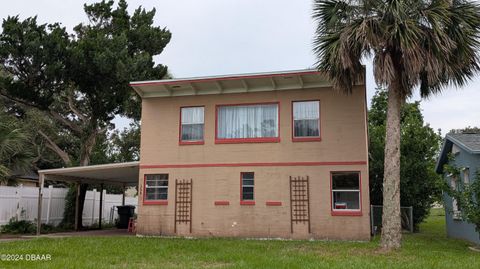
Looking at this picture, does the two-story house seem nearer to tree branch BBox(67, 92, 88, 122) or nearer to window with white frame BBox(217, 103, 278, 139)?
window with white frame BBox(217, 103, 278, 139)

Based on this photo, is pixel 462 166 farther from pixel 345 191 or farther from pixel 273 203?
pixel 273 203

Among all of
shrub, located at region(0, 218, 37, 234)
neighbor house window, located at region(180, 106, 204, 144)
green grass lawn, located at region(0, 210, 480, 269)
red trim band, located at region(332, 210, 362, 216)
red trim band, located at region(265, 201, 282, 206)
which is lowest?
green grass lawn, located at region(0, 210, 480, 269)

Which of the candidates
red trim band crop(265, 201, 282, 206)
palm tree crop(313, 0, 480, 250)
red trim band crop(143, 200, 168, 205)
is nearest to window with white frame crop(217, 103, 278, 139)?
red trim band crop(265, 201, 282, 206)

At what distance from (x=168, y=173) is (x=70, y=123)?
1387 centimetres

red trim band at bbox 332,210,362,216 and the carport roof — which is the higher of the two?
the carport roof

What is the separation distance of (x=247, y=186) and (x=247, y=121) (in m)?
2.43

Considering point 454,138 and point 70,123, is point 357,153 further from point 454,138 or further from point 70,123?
point 70,123

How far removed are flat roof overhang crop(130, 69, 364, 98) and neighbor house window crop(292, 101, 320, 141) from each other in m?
0.66

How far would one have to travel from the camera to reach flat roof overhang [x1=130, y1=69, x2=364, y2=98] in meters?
16.5

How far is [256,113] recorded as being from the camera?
57.7ft

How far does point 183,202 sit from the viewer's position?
17625 mm

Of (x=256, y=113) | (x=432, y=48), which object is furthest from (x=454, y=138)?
(x=256, y=113)

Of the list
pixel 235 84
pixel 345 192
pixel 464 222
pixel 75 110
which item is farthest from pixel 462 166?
pixel 75 110

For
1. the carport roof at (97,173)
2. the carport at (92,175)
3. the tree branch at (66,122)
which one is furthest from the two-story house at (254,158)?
the tree branch at (66,122)
